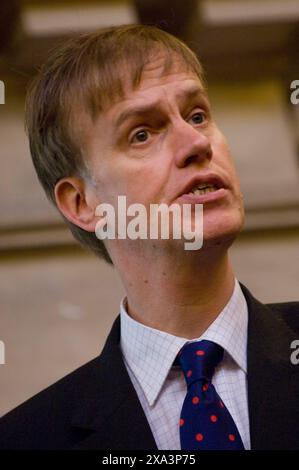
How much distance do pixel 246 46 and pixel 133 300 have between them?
0.53 m

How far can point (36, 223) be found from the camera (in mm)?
1381

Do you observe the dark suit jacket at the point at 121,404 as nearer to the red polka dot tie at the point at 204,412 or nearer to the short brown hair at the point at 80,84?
the red polka dot tie at the point at 204,412

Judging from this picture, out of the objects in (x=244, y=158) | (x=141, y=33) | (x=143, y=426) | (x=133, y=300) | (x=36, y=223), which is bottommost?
(x=143, y=426)

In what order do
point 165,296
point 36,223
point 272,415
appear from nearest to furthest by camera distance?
point 272,415 < point 165,296 < point 36,223

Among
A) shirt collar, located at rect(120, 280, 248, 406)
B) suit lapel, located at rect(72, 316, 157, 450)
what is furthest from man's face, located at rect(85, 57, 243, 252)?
suit lapel, located at rect(72, 316, 157, 450)

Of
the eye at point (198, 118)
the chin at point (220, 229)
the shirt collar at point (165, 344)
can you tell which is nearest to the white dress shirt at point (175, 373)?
the shirt collar at point (165, 344)

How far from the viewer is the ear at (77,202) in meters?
1.22

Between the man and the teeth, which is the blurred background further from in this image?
the teeth

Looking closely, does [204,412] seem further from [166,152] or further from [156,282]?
[166,152]

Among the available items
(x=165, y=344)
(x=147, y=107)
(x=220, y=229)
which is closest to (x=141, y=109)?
(x=147, y=107)

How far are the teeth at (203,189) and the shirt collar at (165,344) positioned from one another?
168 mm

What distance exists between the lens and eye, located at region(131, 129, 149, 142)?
1.14 meters

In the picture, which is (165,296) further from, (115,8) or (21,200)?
(115,8)

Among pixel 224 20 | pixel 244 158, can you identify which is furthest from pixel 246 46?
pixel 244 158
